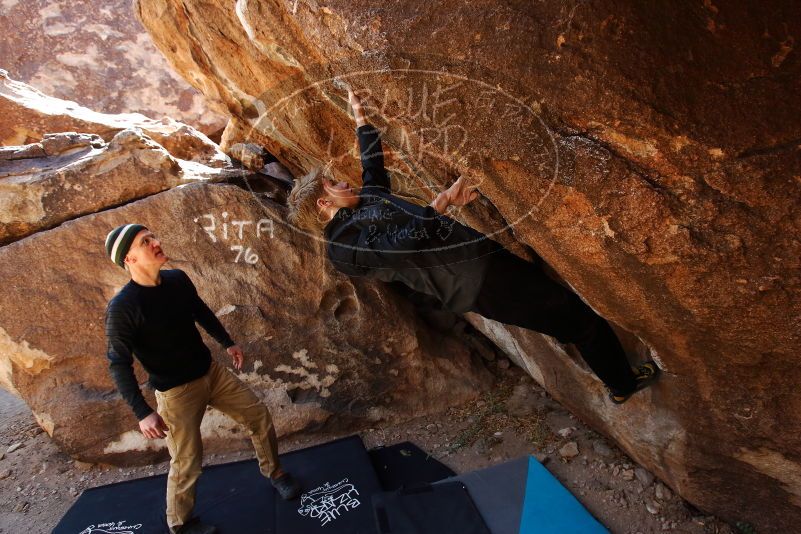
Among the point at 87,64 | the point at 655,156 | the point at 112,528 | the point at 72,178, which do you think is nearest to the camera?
the point at 655,156

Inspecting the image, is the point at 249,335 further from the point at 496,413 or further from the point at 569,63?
the point at 569,63

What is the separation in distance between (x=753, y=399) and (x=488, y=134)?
1.58 meters

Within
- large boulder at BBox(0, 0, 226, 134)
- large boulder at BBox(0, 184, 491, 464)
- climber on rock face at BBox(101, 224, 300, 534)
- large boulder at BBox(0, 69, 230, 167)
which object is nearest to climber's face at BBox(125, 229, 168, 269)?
climber on rock face at BBox(101, 224, 300, 534)

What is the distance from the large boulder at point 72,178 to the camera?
3.33 m

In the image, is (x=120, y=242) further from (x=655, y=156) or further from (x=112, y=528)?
(x=655, y=156)

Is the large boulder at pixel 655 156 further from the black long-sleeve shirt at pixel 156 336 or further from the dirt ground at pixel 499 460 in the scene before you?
the black long-sleeve shirt at pixel 156 336

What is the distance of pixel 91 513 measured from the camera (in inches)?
120

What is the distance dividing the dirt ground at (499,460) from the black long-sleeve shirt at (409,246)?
4.64 ft

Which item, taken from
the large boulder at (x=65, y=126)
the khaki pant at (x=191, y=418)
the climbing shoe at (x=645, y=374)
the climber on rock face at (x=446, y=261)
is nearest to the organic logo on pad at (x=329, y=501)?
the khaki pant at (x=191, y=418)

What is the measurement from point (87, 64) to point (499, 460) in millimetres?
14196

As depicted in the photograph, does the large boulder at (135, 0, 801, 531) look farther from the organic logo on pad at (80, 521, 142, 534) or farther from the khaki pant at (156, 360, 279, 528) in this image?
the organic logo on pad at (80, 521, 142, 534)

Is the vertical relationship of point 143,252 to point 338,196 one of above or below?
below

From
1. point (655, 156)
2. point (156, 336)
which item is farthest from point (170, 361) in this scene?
point (655, 156)

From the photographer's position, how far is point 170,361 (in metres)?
2.41
